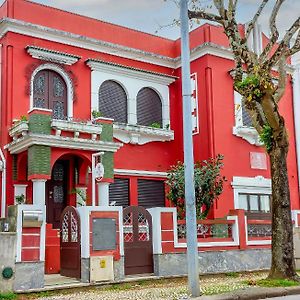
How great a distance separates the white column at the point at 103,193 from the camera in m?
17.7

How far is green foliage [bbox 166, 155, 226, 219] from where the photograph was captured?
60.1 feet

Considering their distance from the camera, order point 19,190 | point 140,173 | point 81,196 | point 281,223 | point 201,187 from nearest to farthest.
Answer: point 281,223 → point 19,190 → point 81,196 → point 201,187 → point 140,173

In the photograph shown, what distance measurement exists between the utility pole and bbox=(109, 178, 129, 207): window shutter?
870 cm


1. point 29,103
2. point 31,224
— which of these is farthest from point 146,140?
point 31,224

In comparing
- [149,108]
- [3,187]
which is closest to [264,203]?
[149,108]

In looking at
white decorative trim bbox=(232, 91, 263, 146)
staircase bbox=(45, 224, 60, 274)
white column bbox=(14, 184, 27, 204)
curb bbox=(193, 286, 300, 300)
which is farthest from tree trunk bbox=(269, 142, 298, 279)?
white column bbox=(14, 184, 27, 204)

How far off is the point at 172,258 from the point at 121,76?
8669mm

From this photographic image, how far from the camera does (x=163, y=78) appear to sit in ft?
70.8

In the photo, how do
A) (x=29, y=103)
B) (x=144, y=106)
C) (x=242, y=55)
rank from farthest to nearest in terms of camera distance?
(x=144, y=106) < (x=29, y=103) < (x=242, y=55)

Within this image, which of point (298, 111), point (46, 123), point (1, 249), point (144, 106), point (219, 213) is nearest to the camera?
point (1, 249)

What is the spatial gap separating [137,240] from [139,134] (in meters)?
6.93

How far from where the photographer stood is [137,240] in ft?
46.4

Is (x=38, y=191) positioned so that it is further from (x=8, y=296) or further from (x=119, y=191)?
(x=8, y=296)

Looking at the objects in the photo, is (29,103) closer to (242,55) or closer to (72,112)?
(72,112)
